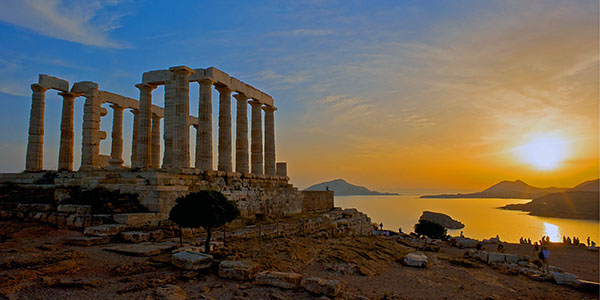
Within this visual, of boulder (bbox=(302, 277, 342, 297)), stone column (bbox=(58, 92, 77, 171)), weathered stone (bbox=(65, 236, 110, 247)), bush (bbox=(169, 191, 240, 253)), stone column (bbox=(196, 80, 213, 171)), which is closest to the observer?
boulder (bbox=(302, 277, 342, 297))

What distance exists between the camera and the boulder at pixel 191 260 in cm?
951

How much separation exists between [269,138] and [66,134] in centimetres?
1466

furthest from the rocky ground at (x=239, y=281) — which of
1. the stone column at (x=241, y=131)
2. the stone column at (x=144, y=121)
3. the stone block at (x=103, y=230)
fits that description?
the stone column at (x=241, y=131)

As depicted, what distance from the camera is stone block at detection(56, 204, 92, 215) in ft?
48.1

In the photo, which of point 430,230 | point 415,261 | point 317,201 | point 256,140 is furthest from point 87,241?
point 430,230

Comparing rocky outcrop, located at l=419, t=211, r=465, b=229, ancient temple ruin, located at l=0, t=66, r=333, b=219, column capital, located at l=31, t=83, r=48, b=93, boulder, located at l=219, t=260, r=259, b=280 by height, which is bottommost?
rocky outcrop, located at l=419, t=211, r=465, b=229

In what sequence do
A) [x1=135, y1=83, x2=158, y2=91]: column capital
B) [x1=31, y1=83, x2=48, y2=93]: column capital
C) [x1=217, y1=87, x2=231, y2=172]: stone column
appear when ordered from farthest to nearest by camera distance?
[x1=31, y1=83, x2=48, y2=93]: column capital → [x1=217, y1=87, x2=231, y2=172]: stone column → [x1=135, y1=83, x2=158, y2=91]: column capital

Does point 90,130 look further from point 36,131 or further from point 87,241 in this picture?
point 87,241

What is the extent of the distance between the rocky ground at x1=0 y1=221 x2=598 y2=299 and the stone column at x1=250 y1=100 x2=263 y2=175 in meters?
12.1

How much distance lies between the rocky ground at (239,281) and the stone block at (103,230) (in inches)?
22.1

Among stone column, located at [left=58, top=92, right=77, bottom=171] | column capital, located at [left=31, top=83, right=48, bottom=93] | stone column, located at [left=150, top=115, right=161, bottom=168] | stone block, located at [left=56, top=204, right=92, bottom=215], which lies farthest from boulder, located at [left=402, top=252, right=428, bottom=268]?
column capital, located at [left=31, top=83, right=48, bottom=93]

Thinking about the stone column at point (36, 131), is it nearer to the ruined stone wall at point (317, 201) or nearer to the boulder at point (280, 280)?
the ruined stone wall at point (317, 201)

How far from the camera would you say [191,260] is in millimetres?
9547

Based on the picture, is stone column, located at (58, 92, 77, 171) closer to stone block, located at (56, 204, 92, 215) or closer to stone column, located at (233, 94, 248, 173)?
stone column, located at (233, 94, 248, 173)
